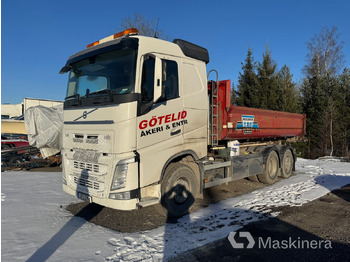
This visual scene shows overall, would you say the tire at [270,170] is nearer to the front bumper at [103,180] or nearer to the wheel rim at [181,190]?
the wheel rim at [181,190]

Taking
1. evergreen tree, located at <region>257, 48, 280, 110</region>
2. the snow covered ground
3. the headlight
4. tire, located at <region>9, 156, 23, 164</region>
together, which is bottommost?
the snow covered ground

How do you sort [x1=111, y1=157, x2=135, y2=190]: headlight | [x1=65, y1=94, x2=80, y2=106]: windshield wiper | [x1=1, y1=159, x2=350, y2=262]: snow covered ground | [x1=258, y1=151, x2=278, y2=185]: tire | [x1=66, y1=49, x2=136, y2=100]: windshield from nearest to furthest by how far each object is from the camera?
[x1=1, y1=159, x2=350, y2=262]: snow covered ground < [x1=111, y1=157, x2=135, y2=190]: headlight < [x1=66, y1=49, x2=136, y2=100]: windshield < [x1=65, y1=94, x2=80, y2=106]: windshield wiper < [x1=258, y1=151, x2=278, y2=185]: tire

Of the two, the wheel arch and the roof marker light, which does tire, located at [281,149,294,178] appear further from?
the roof marker light

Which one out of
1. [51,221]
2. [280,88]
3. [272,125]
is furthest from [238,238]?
[280,88]

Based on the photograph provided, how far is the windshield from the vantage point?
4418mm

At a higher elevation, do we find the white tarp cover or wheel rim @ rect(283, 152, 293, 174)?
the white tarp cover

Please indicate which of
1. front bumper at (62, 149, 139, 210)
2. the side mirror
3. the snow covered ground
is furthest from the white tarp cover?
the side mirror

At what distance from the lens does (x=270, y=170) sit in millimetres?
8500

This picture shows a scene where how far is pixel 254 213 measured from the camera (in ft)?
17.4

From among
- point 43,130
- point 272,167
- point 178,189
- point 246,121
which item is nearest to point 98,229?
point 178,189

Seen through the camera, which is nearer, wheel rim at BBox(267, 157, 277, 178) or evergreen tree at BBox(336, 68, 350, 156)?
wheel rim at BBox(267, 157, 277, 178)

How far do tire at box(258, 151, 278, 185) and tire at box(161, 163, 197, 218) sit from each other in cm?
364

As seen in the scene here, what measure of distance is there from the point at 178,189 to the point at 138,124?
5.55 feet

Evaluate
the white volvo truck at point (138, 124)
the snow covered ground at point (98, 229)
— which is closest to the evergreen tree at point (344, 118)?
the snow covered ground at point (98, 229)
